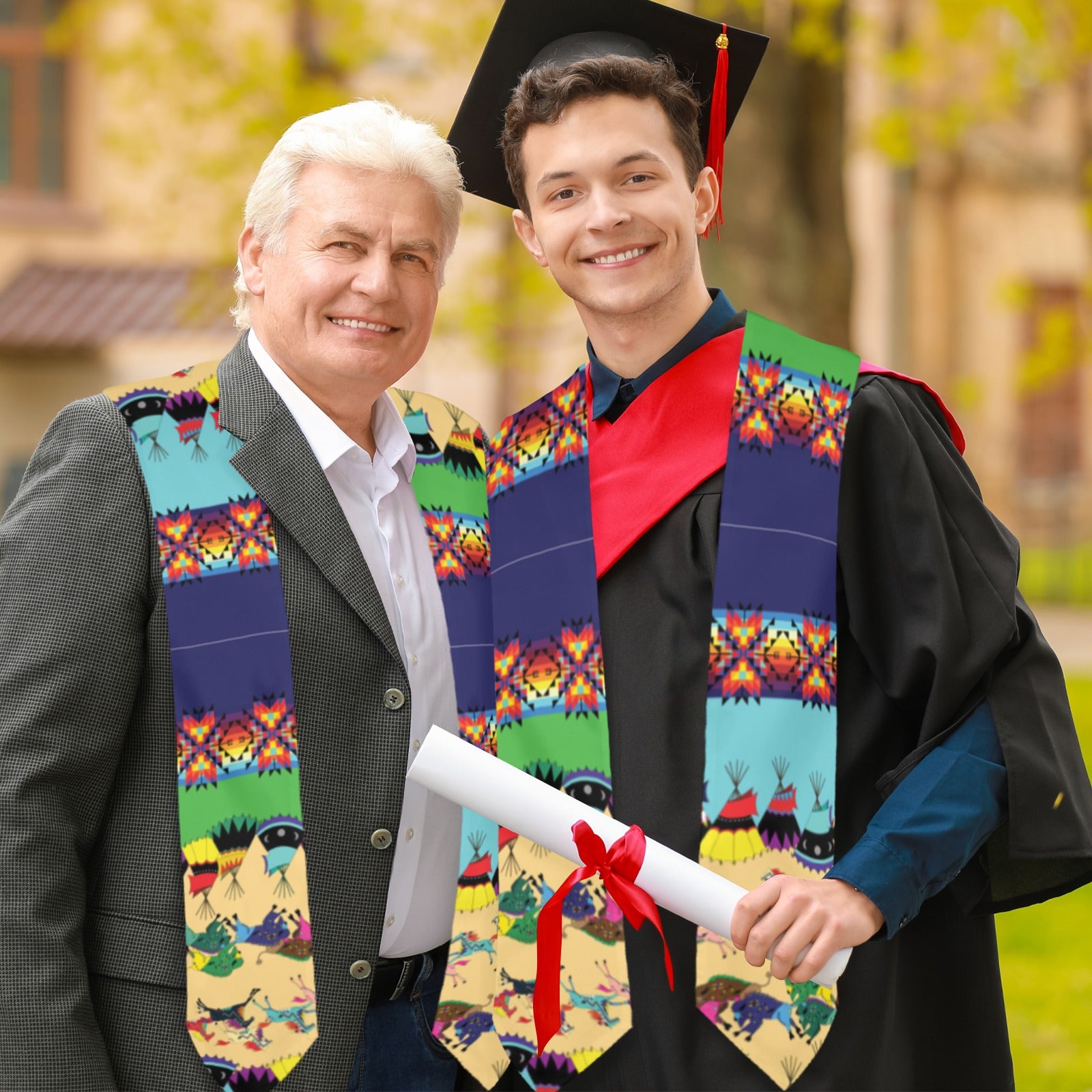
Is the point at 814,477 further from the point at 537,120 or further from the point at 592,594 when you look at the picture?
the point at 537,120

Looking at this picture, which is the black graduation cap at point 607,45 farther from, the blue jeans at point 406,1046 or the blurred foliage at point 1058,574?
the blurred foliage at point 1058,574

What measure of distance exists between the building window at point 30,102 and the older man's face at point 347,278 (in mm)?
10973

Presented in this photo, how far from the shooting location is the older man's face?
7.50ft

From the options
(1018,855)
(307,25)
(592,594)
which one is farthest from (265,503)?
(307,25)

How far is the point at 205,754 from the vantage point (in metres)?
2.09

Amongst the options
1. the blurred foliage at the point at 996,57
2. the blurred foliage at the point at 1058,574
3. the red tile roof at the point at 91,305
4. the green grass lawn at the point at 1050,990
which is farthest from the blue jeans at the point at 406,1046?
the blurred foliage at the point at 1058,574

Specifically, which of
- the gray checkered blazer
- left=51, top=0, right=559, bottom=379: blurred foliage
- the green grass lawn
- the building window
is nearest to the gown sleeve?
the gray checkered blazer

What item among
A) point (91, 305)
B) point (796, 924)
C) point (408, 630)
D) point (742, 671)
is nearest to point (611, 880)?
point (796, 924)

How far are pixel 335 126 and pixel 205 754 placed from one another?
1040mm

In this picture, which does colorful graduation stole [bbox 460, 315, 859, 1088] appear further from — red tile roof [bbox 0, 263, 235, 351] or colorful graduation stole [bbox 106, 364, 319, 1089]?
red tile roof [bbox 0, 263, 235, 351]

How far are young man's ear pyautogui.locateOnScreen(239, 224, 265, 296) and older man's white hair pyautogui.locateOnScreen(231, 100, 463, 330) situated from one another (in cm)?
2

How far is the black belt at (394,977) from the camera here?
225 centimetres

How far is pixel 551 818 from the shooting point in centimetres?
199

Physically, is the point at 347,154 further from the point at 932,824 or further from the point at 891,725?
the point at 932,824
